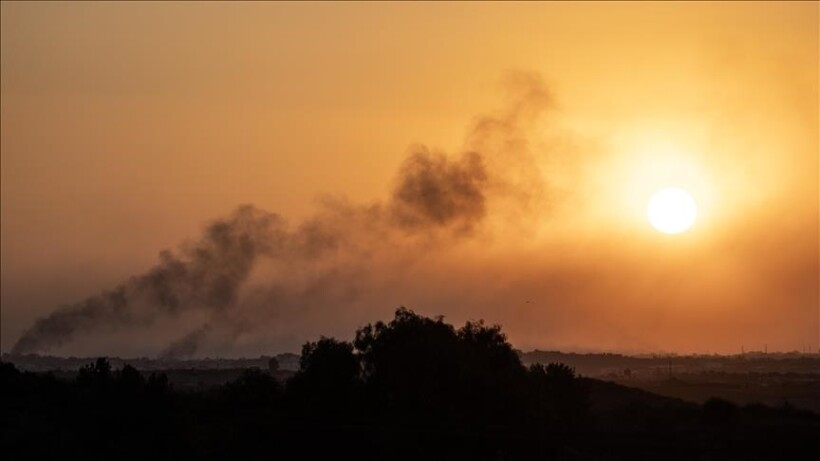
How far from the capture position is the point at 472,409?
65312 millimetres

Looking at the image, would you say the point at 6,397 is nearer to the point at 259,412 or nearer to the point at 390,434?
the point at 259,412

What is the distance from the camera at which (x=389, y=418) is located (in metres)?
63.9

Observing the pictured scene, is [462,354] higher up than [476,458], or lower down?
higher up

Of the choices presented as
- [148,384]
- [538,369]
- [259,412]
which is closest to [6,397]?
[148,384]

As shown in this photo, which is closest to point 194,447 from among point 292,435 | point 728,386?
point 292,435

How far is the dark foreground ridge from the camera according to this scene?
59781mm

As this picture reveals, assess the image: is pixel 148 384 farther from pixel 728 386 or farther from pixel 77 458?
pixel 728 386

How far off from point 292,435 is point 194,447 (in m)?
4.99

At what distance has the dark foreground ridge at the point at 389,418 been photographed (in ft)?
196

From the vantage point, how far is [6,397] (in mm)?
75625

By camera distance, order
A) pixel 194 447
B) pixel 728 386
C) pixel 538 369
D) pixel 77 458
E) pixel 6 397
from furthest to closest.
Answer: pixel 728 386
pixel 538 369
pixel 6 397
pixel 194 447
pixel 77 458

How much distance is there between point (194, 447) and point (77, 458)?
620 cm

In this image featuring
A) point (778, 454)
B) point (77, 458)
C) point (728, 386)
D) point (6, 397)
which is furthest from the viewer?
point (728, 386)

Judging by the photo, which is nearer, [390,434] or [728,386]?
[390,434]
